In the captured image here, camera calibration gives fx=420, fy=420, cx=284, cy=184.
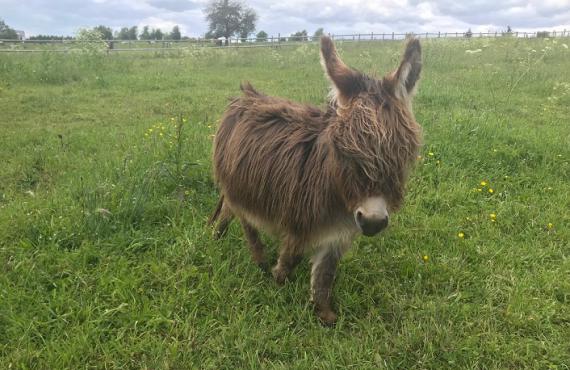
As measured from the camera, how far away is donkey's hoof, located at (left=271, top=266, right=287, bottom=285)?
10.1ft

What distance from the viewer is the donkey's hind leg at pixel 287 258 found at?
2.79 m

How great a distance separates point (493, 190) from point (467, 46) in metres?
14.1

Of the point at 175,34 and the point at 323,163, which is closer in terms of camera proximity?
the point at 323,163

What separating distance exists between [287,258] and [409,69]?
57.8 inches

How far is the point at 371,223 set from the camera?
2127 millimetres

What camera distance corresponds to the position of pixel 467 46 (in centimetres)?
1648

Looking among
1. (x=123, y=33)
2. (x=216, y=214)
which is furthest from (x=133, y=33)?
(x=216, y=214)

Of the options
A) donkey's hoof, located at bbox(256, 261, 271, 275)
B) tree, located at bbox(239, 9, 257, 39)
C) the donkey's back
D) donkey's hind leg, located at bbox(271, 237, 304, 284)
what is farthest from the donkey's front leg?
tree, located at bbox(239, 9, 257, 39)

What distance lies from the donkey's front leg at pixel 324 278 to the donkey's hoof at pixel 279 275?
0.29 m

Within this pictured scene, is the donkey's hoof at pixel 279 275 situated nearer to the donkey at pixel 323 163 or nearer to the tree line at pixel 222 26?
the donkey at pixel 323 163

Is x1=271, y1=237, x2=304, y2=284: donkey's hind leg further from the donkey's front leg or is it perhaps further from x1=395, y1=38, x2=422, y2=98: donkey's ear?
x1=395, y1=38, x2=422, y2=98: donkey's ear

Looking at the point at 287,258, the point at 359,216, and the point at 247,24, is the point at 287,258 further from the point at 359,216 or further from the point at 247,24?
the point at 247,24

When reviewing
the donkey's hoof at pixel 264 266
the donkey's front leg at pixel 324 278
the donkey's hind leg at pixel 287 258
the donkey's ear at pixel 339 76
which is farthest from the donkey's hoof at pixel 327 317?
the donkey's ear at pixel 339 76

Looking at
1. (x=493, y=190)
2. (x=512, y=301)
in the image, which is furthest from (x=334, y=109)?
(x=493, y=190)
